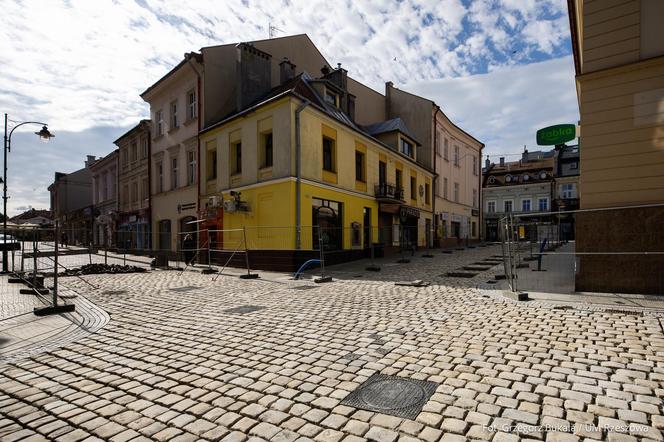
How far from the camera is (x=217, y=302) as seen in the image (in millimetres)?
7840

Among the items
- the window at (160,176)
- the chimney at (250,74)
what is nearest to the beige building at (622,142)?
the chimney at (250,74)

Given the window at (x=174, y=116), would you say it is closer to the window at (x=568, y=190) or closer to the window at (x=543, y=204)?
the window at (x=543, y=204)

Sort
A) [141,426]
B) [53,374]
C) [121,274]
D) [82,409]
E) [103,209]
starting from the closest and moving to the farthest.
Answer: [141,426]
[82,409]
[53,374]
[121,274]
[103,209]

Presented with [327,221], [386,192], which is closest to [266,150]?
[327,221]

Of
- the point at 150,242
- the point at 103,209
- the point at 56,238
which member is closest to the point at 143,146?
the point at 150,242

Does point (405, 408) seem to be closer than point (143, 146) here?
Yes

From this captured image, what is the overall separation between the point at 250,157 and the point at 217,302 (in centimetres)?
1042

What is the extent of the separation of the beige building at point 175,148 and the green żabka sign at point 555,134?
16636mm

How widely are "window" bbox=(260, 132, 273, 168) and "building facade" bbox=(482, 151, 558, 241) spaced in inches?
1476

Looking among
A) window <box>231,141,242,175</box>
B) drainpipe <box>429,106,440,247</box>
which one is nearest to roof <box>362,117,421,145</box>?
drainpipe <box>429,106,440,247</box>

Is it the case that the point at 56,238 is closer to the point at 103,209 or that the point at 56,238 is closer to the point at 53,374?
the point at 53,374

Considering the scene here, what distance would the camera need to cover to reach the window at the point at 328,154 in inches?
691

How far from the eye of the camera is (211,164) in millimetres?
19828

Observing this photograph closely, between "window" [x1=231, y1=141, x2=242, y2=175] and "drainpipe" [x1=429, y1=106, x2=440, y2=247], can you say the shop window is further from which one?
"drainpipe" [x1=429, y1=106, x2=440, y2=247]
